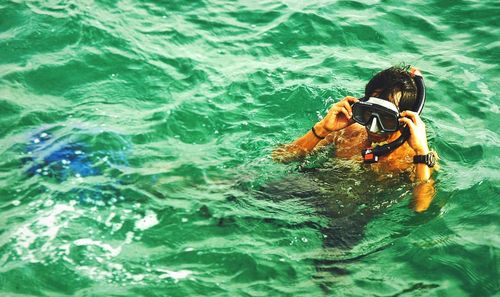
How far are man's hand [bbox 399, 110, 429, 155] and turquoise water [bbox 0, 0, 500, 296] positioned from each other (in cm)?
44

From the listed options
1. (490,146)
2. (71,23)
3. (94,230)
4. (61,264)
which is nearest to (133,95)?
(71,23)

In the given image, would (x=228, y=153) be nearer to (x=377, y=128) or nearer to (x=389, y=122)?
(x=377, y=128)

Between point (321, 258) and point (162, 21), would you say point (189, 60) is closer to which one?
point (162, 21)

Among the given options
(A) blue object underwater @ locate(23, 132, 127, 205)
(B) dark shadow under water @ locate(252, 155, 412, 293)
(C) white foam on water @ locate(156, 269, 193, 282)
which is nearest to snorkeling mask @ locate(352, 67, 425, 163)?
(B) dark shadow under water @ locate(252, 155, 412, 293)

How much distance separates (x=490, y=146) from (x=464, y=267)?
1872 millimetres

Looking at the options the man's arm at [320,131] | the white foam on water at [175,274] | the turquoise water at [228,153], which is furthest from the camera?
the man's arm at [320,131]

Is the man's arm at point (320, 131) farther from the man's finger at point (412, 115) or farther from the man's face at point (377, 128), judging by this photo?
the man's finger at point (412, 115)

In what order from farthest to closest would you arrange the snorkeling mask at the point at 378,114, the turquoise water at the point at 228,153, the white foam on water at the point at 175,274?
1. the snorkeling mask at the point at 378,114
2. the turquoise water at the point at 228,153
3. the white foam on water at the point at 175,274

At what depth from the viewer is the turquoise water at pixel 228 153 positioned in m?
4.25

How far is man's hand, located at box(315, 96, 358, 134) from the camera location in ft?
16.2

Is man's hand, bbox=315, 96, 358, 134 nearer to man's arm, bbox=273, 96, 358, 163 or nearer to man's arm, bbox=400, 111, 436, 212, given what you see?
man's arm, bbox=273, 96, 358, 163

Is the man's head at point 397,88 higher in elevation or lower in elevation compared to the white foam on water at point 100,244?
higher

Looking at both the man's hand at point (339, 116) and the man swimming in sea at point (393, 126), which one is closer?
the man swimming in sea at point (393, 126)

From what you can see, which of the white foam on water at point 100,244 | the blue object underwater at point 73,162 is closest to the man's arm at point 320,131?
the blue object underwater at point 73,162
